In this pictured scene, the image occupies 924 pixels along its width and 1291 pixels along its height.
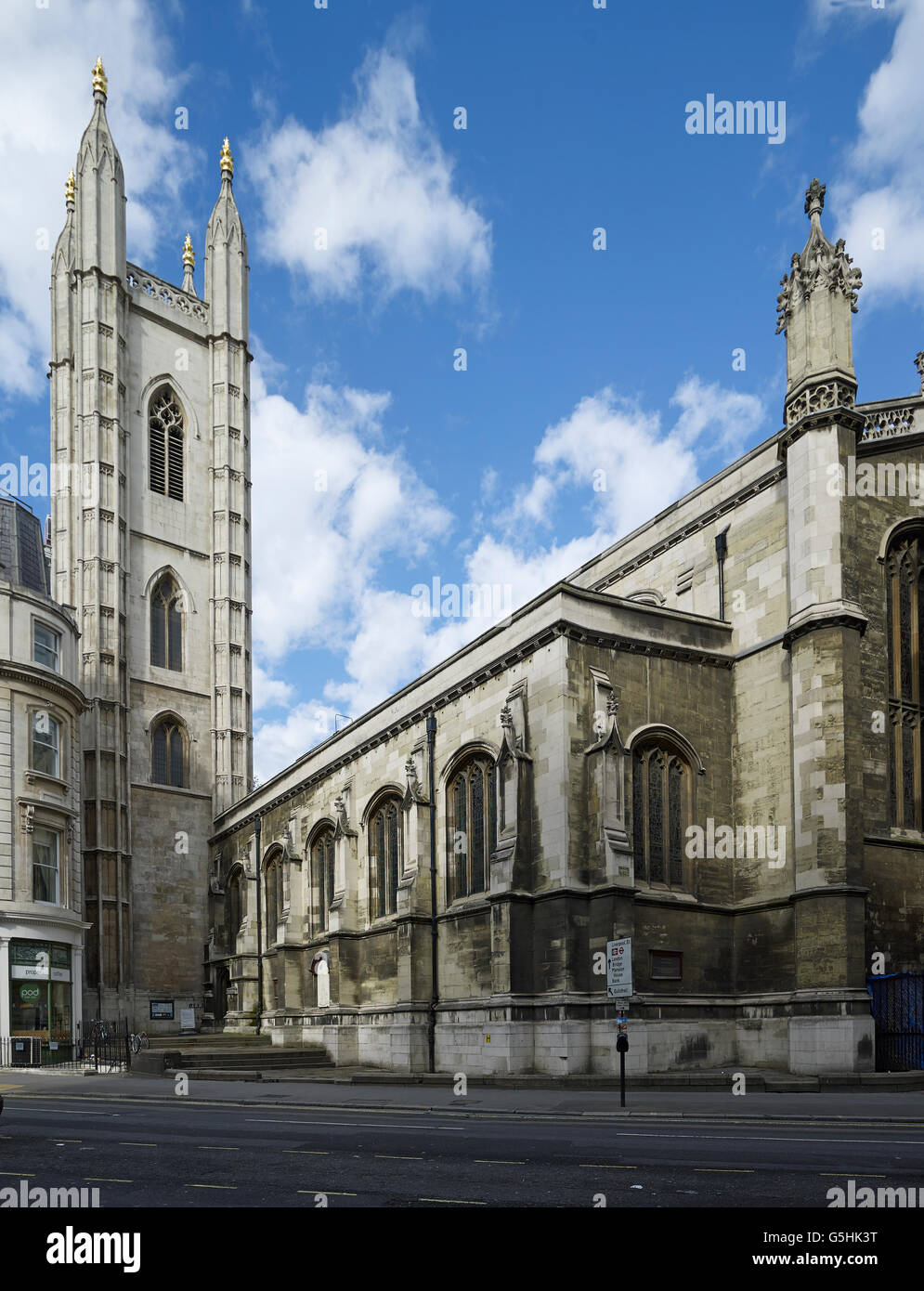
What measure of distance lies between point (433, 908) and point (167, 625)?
85.6 feet

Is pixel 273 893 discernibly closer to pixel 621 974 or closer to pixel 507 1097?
pixel 507 1097

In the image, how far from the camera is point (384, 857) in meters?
35.8

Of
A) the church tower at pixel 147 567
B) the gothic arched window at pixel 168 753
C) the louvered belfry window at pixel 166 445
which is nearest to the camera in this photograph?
the church tower at pixel 147 567

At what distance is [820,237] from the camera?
94.3 feet

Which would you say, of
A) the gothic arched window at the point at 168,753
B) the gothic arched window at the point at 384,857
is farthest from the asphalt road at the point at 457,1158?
the gothic arched window at the point at 168,753

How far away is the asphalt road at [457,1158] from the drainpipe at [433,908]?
34.6ft

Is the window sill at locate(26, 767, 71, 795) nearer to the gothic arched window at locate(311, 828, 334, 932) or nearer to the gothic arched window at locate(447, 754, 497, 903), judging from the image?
the gothic arched window at locate(311, 828, 334, 932)

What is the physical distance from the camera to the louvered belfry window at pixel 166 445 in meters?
53.9

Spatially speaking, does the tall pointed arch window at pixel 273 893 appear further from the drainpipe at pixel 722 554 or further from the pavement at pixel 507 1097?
the drainpipe at pixel 722 554

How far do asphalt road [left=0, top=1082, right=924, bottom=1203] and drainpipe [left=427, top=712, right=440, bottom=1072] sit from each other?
34.6ft

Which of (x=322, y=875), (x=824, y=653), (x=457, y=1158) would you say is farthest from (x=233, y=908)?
(x=457, y=1158)
